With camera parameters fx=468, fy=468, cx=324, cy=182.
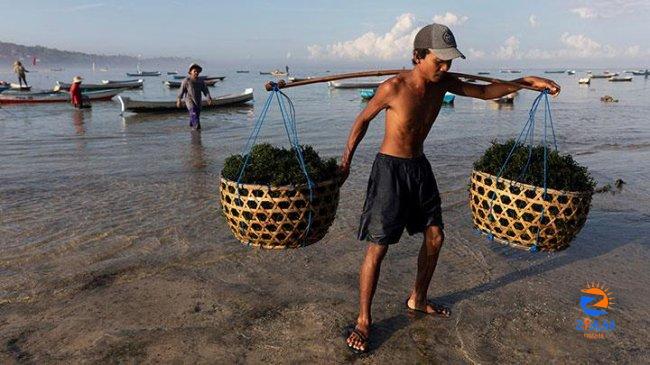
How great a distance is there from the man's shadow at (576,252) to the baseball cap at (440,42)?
84.8 inches

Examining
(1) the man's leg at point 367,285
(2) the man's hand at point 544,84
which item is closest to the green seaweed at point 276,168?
Answer: (1) the man's leg at point 367,285

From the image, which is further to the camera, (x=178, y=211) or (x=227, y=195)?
(x=178, y=211)

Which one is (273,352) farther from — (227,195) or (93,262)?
(93,262)

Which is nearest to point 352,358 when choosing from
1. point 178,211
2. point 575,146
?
point 178,211

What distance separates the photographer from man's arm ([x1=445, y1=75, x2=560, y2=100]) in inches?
145

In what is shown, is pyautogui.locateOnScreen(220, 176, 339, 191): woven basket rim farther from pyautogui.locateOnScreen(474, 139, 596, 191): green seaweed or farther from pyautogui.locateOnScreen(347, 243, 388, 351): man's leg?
pyautogui.locateOnScreen(474, 139, 596, 191): green seaweed

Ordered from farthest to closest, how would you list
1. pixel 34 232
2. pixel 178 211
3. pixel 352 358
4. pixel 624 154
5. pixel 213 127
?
pixel 213 127
pixel 624 154
pixel 178 211
pixel 34 232
pixel 352 358

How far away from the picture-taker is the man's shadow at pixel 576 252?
3893 mm

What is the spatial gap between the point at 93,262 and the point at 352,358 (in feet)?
10.1

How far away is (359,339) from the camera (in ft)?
11.5

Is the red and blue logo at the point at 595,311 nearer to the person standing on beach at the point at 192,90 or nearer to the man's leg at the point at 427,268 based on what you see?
the man's leg at the point at 427,268

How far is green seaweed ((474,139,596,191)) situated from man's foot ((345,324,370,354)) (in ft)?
5.72

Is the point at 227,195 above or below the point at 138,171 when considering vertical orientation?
above

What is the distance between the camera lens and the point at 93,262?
491 centimetres
